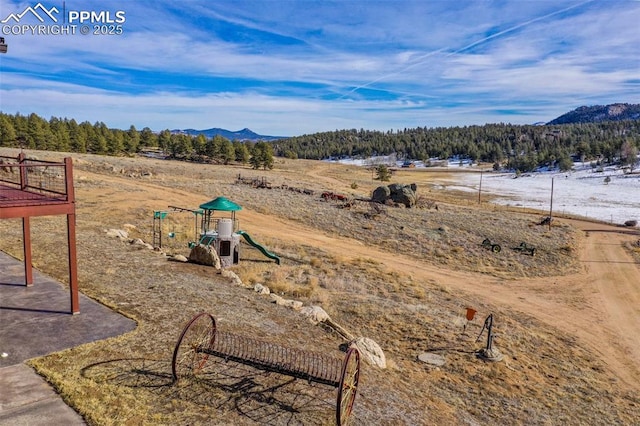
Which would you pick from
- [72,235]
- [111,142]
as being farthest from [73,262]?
[111,142]

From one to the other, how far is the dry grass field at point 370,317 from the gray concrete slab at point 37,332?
0.33 m

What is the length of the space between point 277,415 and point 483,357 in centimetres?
865

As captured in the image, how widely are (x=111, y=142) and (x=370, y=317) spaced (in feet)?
297

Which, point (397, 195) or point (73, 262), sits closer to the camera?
point (73, 262)

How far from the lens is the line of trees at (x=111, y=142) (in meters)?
85.9

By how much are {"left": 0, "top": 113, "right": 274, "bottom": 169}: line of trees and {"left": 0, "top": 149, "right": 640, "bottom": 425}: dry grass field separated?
5837 centimetres

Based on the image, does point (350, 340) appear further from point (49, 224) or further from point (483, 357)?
point (49, 224)

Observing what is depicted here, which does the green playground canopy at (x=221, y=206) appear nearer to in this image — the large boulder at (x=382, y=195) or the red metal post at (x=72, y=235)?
the red metal post at (x=72, y=235)

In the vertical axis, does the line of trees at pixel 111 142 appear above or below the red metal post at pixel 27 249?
above

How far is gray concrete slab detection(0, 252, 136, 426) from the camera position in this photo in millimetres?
7648

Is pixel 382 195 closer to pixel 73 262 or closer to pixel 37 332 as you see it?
pixel 73 262

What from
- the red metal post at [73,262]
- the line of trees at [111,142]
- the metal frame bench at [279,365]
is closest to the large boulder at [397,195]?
the line of trees at [111,142]

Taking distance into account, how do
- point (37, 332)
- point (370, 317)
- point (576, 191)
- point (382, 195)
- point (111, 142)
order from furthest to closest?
point (111, 142)
point (576, 191)
point (382, 195)
point (370, 317)
point (37, 332)

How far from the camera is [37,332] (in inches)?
410
